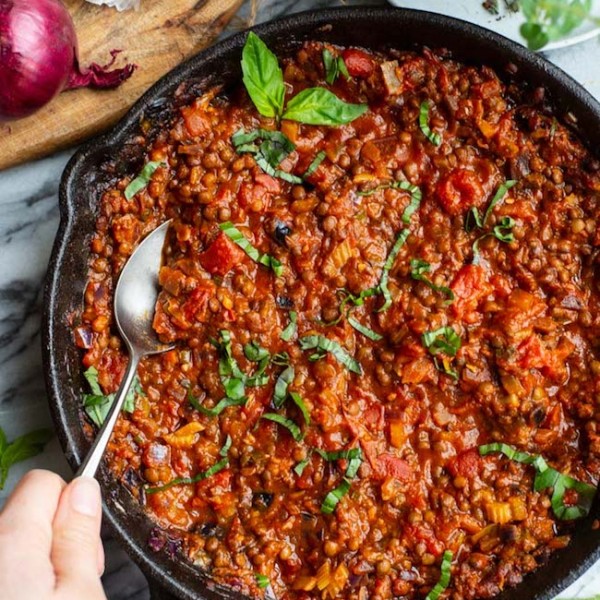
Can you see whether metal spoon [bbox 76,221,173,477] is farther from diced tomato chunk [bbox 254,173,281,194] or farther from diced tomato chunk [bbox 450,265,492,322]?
diced tomato chunk [bbox 450,265,492,322]

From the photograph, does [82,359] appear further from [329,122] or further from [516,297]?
[516,297]

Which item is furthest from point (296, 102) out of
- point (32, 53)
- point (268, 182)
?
point (32, 53)

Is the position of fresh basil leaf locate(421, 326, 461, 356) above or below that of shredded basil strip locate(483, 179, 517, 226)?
below

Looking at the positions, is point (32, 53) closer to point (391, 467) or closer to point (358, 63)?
point (358, 63)

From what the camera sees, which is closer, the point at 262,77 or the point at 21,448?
the point at 262,77

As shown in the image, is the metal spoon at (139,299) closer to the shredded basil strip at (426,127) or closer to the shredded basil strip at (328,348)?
the shredded basil strip at (328,348)


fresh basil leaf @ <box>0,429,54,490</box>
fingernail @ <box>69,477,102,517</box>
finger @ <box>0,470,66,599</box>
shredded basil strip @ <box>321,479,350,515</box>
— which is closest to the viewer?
finger @ <box>0,470,66,599</box>

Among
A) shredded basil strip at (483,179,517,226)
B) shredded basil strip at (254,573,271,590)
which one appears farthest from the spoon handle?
shredded basil strip at (483,179,517,226)

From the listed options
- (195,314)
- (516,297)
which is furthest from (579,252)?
(195,314)
